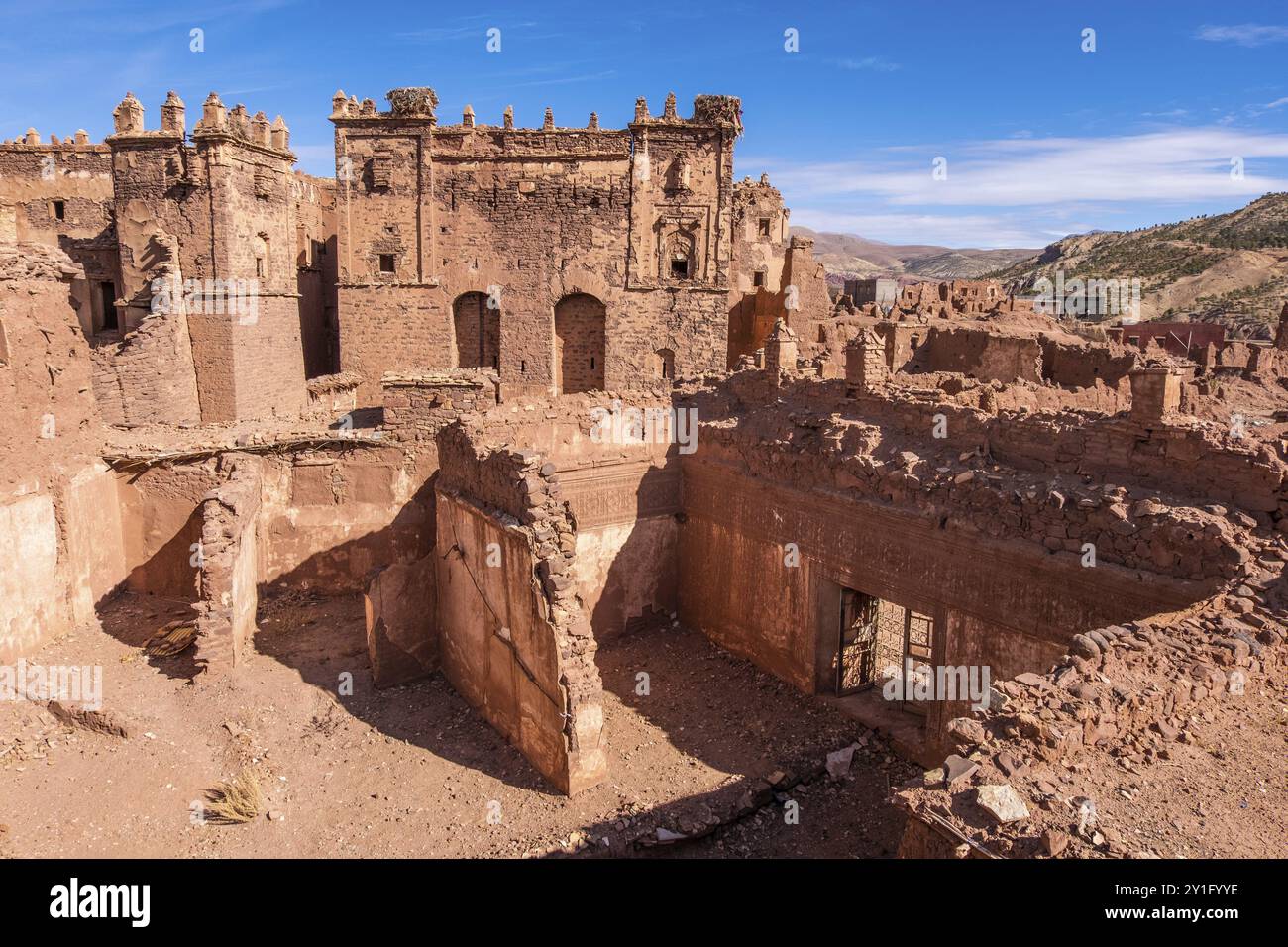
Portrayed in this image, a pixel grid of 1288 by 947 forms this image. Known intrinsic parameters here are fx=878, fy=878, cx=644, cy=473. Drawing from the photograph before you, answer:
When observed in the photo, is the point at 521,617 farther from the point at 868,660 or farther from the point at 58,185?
the point at 58,185

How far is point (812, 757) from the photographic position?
9211 mm

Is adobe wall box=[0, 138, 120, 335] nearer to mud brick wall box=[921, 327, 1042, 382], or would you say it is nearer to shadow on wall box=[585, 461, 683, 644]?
shadow on wall box=[585, 461, 683, 644]

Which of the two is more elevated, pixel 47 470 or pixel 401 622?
pixel 47 470

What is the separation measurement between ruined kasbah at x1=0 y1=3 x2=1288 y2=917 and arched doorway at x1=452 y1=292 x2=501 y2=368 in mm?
5008

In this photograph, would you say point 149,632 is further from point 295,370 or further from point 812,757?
point 295,370

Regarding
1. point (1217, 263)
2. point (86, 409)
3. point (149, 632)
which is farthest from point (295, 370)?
point (1217, 263)

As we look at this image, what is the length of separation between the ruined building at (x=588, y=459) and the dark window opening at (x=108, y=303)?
152mm

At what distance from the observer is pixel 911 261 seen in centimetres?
17338

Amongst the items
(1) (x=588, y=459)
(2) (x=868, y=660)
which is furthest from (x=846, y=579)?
(1) (x=588, y=459)

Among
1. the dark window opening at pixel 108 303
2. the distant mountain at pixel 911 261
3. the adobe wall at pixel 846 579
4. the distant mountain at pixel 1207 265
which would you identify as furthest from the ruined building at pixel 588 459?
the distant mountain at pixel 911 261

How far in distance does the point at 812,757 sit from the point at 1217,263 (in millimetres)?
55467

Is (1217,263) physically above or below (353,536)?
above

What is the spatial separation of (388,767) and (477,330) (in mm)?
14782

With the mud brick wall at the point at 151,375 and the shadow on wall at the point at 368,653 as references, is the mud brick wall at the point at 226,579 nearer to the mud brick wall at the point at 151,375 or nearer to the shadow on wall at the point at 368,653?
the shadow on wall at the point at 368,653
